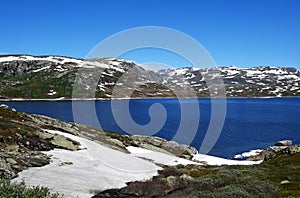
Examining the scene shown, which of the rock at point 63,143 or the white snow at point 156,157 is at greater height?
the rock at point 63,143

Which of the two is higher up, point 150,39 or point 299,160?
point 150,39

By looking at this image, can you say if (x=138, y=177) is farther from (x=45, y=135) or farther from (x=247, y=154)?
(x=247, y=154)

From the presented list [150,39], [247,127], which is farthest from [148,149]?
[247,127]

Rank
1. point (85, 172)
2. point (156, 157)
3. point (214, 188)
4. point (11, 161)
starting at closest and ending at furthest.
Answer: point (214, 188), point (11, 161), point (85, 172), point (156, 157)

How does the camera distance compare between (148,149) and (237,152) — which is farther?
(237,152)

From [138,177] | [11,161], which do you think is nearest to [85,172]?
[138,177]

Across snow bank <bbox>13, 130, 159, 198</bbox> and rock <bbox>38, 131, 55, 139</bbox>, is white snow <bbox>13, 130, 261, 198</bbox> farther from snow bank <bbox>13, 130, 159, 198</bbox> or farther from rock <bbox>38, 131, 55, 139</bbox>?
rock <bbox>38, 131, 55, 139</bbox>

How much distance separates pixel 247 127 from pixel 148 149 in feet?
238

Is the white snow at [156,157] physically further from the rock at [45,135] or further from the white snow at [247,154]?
the white snow at [247,154]

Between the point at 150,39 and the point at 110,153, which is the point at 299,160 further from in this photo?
the point at 150,39

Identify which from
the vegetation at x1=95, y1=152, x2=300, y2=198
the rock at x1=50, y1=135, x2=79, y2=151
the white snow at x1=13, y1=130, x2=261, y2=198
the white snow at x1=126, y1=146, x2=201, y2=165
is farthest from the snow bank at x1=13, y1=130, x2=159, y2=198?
the white snow at x1=126, y1=146, x2=201, y2=165

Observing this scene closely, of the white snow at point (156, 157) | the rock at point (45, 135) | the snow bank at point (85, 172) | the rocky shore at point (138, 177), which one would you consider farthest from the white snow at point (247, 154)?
the rock at point (45, 135)

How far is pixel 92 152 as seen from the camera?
41094mm

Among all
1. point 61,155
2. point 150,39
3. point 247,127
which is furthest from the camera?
point 247,127
